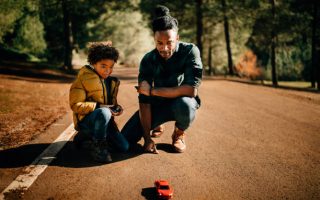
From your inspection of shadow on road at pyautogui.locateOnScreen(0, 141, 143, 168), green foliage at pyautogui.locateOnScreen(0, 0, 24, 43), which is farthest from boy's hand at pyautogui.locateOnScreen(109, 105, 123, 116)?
green foliage at pyautogui.locateOnScreen(0, 0, 24, 43)

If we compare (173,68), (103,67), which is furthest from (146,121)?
(103,67)

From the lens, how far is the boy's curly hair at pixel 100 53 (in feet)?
13.5

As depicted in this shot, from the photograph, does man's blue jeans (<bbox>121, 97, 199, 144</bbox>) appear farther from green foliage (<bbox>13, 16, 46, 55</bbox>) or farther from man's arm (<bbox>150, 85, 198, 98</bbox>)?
green foliage (<bbox>13, 16, 46, 55</bbox>)

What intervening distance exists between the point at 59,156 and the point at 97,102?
849mm

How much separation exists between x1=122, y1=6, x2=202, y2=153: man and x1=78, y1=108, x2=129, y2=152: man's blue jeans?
9.8 inches

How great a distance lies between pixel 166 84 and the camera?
4.50 metres

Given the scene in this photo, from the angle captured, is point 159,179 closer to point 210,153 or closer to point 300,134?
point 210,153

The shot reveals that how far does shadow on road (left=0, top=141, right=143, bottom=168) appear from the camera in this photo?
12.9 feet

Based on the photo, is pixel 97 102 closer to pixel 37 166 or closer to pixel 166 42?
pixel 37 166

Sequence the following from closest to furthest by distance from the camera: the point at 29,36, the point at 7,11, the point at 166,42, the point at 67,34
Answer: the point at 166,42 < the point at 7,11 < the point at 67,34 < the point at 29,36

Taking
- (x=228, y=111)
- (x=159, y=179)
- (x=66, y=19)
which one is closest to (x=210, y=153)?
(x=159, y=179)

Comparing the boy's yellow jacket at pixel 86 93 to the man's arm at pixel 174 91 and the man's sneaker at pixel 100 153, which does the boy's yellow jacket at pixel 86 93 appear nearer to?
the man's sneaker at pixel 100 153

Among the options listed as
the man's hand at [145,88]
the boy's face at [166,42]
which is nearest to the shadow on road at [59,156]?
the man's hand at [145,88]

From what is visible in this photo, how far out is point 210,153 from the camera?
4.46 meters
